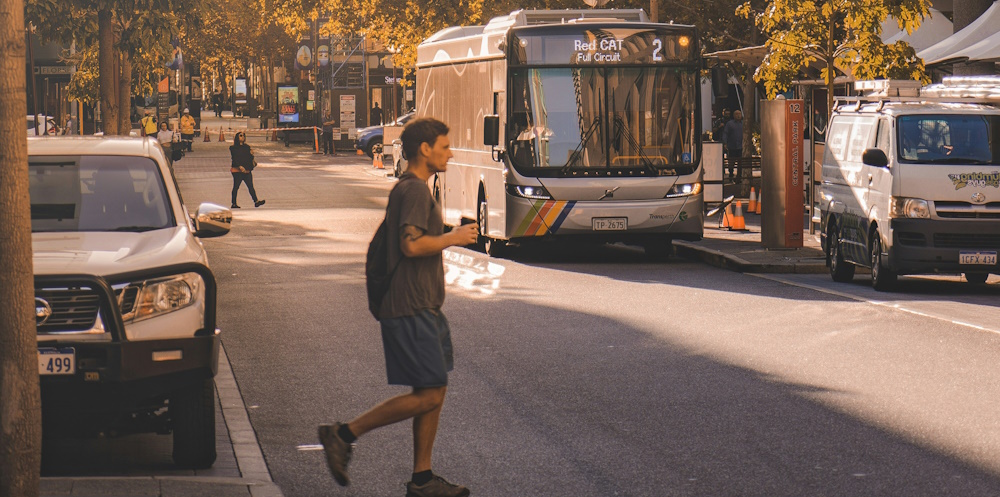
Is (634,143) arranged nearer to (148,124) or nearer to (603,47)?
(603,47)

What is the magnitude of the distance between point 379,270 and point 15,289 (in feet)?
5.34

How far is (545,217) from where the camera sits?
20.3 m

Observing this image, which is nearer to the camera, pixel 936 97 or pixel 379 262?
pixel 379 262

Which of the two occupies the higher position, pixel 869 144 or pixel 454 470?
pixel 869 144

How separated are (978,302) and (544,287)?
4.57 metres

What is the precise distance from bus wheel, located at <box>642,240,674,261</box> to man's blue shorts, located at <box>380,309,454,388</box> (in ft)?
47.3

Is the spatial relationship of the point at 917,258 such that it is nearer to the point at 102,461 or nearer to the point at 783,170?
the point at 783,170

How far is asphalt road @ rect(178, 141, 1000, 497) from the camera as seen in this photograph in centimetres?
802

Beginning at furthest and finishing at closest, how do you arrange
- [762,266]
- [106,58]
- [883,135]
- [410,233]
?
[106,58]
[762,266]
[883,135]
[410,233]

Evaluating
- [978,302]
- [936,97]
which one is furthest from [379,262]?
[936,97]

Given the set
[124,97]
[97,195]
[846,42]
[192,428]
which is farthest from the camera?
[124,97]

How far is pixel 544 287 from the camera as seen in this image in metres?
17.5

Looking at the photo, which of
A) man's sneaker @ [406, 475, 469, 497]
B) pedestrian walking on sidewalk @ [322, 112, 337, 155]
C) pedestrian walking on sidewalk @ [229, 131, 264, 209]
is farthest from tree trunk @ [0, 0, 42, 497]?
pedestrian walking on sidewalk @ [322, 112, 337, 155]

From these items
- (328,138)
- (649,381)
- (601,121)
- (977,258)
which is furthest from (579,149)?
(328,138)
